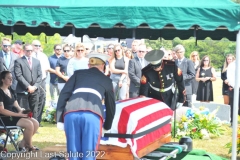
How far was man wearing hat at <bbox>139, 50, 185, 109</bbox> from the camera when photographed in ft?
28.1

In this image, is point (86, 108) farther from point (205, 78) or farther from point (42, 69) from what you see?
point (205, 78)

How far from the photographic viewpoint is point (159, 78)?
28.3 feet

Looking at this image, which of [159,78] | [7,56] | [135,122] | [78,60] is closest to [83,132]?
[135,122]

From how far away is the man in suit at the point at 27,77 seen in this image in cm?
1077

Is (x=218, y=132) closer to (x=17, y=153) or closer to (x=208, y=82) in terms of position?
(x=208, y=82)

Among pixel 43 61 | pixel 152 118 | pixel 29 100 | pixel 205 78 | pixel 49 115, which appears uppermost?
pixel 43 61

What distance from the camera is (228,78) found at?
1241 cm

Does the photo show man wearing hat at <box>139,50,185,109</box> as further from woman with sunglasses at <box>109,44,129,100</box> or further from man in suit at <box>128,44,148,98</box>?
woman with sunglasses at <box>109,44,129,100</box>

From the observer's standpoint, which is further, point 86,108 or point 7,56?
point 7,56

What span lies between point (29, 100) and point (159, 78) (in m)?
3.40

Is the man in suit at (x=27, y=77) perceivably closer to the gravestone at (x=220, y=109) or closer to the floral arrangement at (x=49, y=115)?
the floral arrangement at (x=49, y=115)

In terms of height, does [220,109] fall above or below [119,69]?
below

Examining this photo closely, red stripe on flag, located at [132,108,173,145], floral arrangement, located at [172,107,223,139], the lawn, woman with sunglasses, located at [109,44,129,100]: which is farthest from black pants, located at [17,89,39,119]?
red stripe on flag, located at [132,108,173,145]

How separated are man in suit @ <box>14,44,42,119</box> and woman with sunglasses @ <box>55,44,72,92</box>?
127 centimetres
